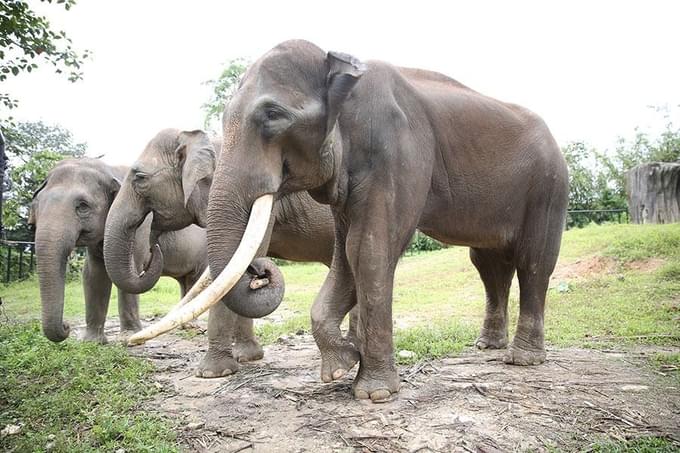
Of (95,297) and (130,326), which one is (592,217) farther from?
(95,297)

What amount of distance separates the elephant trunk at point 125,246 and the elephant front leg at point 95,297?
1.14 m

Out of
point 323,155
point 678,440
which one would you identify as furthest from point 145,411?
point 678,440

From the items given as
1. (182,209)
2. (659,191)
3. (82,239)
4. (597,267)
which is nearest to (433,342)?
(182,209)

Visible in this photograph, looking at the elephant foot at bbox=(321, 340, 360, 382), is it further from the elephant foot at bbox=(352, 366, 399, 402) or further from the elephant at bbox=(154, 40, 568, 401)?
the elephant foot at bbox=(352, 366, 399, 402)

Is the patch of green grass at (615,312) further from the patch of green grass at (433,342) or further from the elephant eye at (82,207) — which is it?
the elephant eye at (82,207)

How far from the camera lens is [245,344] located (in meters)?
5.05

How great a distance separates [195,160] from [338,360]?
92.8 inches

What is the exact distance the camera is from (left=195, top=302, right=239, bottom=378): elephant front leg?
442cm

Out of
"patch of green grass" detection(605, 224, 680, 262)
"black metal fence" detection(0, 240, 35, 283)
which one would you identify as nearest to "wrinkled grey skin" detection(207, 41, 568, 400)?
"patch of green grass" detection(605, 224, 680, 262)

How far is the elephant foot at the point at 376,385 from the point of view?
11.4ft

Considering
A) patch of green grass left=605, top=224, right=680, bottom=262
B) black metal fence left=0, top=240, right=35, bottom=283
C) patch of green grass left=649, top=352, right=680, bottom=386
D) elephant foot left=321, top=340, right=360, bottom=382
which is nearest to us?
elephant foot left=321, top=340, right=360, bottom=382

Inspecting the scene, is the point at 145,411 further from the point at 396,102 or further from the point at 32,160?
the point at 32,160

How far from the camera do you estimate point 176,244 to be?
6.73 metres

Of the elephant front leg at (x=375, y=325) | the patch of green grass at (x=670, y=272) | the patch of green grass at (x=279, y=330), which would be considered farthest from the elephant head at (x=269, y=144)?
the patch of green grass at (x=670, y=272)
